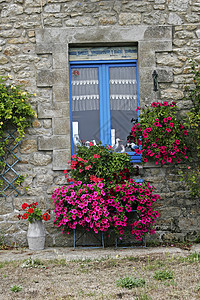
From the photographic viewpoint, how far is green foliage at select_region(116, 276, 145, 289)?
353cm

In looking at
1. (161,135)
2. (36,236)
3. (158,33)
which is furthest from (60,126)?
(158,33)

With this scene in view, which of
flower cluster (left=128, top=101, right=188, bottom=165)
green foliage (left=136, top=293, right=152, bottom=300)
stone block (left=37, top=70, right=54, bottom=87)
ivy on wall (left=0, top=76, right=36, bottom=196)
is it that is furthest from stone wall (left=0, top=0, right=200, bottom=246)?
green foliage (left=136, top=293, right=152, bottom=300)

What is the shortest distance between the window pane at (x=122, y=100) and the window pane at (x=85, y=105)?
0.82ft

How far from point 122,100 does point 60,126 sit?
107 cm

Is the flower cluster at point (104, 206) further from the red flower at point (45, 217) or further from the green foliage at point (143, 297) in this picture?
the green foliage at point (143, 297)

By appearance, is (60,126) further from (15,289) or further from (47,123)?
(15,289)

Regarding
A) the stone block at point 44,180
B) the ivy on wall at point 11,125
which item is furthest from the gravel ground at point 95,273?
the ivy on wall at point 11,125

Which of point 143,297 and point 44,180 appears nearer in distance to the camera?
point 143,297

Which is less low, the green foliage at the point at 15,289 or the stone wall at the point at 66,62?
the stone wall at the point at 66,62

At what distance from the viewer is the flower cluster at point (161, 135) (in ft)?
18.3

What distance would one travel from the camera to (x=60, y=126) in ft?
19.1

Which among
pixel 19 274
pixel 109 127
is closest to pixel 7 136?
pixel 109 127

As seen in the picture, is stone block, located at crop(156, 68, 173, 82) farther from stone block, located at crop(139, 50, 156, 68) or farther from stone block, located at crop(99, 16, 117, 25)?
stone block, located at crop(99, 16, 117, 25)

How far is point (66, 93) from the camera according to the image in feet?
19.3
